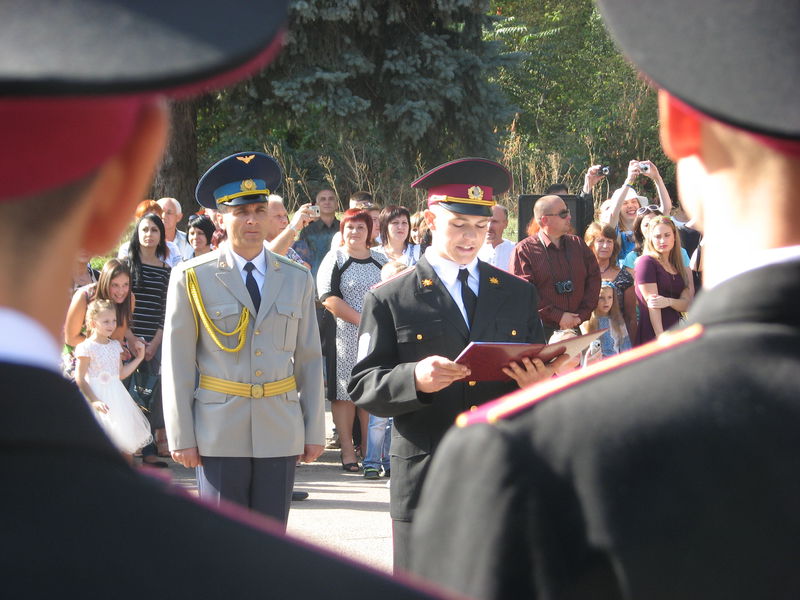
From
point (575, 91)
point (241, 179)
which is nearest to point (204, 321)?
point (241, 179)

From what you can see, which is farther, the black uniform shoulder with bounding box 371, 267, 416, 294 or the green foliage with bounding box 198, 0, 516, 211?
the green foliage with bounding box 198, 0, 516, 211

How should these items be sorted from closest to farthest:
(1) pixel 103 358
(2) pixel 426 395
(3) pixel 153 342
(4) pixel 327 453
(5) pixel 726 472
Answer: (5) pixel 726 472
(2) pixel 426 395
(1) pixel 103 358
(3) pixel 153 342
(4) pixel 327 453

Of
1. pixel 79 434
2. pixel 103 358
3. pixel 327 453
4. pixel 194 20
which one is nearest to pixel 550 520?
pixel 79 434

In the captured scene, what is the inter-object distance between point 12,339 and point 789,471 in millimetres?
995

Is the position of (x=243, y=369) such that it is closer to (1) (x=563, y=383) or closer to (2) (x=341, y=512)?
(2) (x=341, y=512)

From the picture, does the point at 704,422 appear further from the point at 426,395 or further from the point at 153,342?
the point at 153,342

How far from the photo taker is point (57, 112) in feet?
2.78

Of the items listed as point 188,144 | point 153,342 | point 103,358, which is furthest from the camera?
point 188,144

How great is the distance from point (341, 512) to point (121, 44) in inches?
265

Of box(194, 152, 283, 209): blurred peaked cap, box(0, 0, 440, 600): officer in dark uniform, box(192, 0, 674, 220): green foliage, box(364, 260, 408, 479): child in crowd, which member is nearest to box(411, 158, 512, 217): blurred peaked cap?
box(194, 152, 283, 209): blurred peaked cap

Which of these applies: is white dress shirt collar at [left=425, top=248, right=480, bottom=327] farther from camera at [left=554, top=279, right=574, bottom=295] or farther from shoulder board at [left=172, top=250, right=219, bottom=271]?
camera at [left=554, top=279, right=574, bottom=295]

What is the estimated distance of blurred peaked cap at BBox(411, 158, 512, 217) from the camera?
5039 mm

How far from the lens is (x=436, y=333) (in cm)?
458

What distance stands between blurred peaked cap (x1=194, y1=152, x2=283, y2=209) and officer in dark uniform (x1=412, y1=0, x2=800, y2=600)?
4.19m
